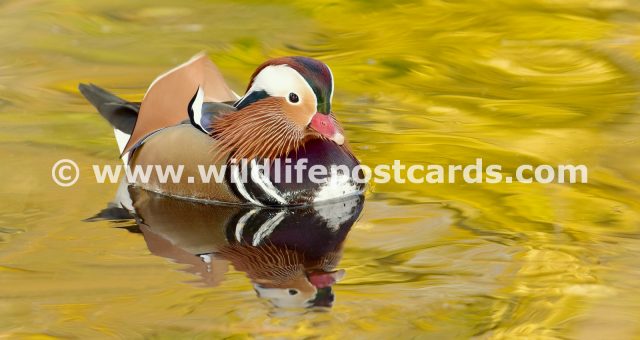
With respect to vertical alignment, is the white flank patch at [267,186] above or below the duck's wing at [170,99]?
below

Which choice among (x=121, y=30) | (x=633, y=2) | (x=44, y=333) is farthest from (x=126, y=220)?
(x=633, y=2)

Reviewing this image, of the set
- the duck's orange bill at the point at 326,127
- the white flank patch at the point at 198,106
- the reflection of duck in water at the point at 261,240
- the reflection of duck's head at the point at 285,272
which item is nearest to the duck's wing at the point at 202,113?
the white flank patch at the point at 198,106

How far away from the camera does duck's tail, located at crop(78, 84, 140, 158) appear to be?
21.0ft

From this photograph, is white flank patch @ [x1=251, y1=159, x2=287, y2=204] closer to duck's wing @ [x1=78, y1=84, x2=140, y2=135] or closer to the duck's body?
the duck's body

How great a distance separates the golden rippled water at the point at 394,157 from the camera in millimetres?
4586

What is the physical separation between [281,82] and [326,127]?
30 cm

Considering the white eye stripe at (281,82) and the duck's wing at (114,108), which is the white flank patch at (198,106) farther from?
the duck's wing at (114,108)

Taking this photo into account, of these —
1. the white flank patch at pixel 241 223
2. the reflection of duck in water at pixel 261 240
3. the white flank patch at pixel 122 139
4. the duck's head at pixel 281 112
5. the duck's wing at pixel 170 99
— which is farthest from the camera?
the white flank patch at pixel 122 139

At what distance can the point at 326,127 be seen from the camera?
18.3 ft

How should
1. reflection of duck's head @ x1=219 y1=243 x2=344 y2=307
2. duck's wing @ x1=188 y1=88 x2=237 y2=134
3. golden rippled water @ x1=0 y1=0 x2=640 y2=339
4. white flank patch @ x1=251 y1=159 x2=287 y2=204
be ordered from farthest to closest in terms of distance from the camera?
duck's wing @ x1=188 y1=88 x2=237 y2=134 < white flank patch @ x1=251 y1=159 x2=287 y2=204 < reflection of duck's head @ x1=219 y1=243 x2=344 y2=307 < golden rippled water @ x1=0 y1=0 x2=640 y2=339

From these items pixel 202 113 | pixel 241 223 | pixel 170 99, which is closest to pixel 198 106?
pixel 202 113

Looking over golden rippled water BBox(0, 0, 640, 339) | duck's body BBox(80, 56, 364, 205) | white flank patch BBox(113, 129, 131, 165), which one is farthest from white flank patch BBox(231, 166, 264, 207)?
white flank patch BBox(113, 129, 131, 165)

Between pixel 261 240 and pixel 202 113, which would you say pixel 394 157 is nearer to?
pixel 202 113

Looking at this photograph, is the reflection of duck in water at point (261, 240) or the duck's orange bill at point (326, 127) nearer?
the reflection of duck in water at point (261, 240)
